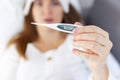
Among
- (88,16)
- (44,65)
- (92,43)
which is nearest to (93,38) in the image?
(92,43)

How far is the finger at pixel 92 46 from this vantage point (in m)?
0.50

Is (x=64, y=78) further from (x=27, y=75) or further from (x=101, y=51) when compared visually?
(x=101, y=51)

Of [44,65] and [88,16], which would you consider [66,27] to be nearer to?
[44,65]

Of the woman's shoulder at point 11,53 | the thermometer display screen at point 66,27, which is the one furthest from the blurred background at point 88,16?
the thermometer display screen at point 66,27

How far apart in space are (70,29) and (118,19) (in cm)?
32

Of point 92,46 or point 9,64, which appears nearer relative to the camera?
point 92,46

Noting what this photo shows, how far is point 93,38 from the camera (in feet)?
1.66

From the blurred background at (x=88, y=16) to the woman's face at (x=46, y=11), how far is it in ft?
0.16

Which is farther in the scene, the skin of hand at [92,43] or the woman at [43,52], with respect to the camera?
the woman at [43,52]

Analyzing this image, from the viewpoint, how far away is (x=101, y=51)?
1.72ft

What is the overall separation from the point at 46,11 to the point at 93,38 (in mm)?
246

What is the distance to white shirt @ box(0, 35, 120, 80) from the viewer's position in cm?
69

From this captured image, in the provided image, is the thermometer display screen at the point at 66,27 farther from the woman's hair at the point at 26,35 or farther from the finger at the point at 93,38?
the woman's hair at the point at 26,35

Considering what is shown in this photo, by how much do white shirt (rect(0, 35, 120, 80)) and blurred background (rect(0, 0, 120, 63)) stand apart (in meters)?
0.04
